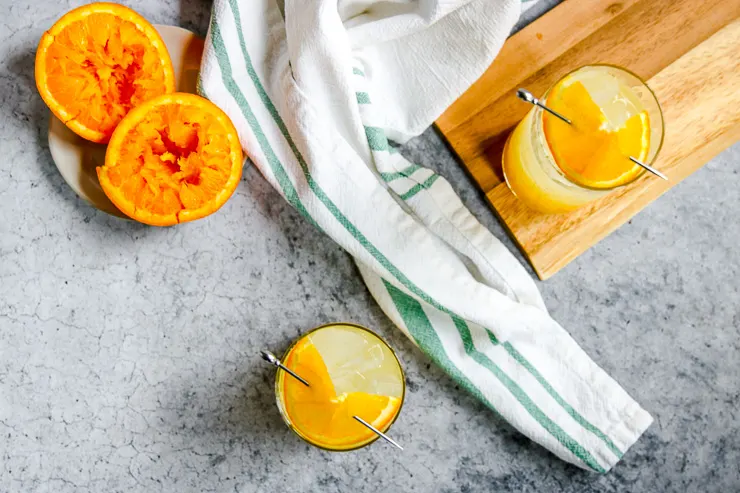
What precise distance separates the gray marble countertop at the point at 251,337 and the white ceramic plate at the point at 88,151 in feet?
0.25

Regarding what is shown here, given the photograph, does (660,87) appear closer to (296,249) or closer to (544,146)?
(544,146)

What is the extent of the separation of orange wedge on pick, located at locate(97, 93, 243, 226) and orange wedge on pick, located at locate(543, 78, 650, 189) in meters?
0.41

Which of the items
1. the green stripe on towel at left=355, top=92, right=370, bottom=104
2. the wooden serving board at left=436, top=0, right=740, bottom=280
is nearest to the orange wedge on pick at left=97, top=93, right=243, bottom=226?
the green stripe on towel at left=355, top=92, right=370, bottom=104

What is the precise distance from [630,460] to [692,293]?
10.1 inches

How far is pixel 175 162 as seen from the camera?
0.96 m

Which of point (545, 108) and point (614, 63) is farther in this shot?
point (614, 63)

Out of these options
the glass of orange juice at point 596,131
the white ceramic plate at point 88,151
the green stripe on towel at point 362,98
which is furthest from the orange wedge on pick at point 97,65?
the glass of orange juice at point 596,131

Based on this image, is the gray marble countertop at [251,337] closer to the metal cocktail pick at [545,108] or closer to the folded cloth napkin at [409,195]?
the folded cloth napkin at [409,195]

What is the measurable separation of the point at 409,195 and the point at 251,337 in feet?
0.99

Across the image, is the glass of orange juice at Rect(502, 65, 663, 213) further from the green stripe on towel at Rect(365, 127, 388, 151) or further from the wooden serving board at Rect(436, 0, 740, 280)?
the green stripe on towel at Rect(365, 127, 388, 151)

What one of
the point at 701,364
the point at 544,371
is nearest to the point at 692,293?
A: the point at 701,364

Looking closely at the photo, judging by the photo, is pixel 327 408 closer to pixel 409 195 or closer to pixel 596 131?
pixel 409 195

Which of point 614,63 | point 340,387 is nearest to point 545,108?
point 614,63

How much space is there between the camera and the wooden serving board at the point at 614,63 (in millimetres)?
1017
